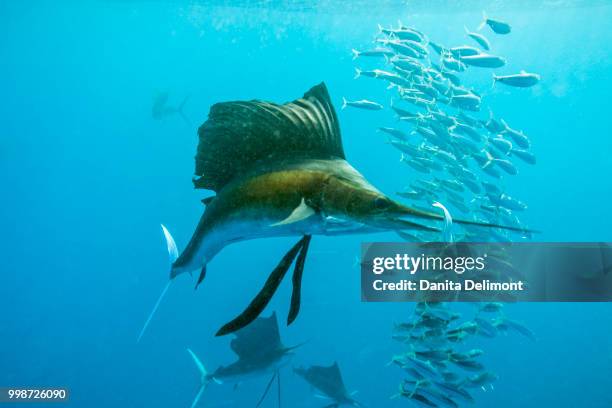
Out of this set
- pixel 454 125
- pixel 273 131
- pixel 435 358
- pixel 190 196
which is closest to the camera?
pixel 273 131

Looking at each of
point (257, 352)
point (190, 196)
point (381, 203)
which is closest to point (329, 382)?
point (257, 352)

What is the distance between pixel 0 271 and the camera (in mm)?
29547

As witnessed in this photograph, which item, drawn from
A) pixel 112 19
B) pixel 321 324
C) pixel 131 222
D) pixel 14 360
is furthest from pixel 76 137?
pixel 321 324

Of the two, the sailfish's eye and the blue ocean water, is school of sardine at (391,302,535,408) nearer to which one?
the sailfish's eye

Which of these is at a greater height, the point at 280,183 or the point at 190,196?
the point at 190,196

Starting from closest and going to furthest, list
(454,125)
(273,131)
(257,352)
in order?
(273,131)
(257,352)
(454,125)

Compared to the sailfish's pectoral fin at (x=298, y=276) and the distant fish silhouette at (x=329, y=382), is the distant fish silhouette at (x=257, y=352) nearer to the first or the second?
the distant fish silhouette at (x=329, y=382)

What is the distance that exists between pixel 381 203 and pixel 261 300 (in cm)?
46

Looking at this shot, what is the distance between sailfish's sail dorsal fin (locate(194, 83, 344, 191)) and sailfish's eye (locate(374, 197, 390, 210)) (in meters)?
0.44

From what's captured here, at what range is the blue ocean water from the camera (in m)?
17.6

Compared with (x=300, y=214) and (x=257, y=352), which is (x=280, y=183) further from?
(x=257, y=352)

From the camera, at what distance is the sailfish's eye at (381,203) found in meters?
1.26

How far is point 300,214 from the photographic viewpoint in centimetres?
137

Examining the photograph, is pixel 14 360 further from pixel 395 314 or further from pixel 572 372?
pixel 572 372
